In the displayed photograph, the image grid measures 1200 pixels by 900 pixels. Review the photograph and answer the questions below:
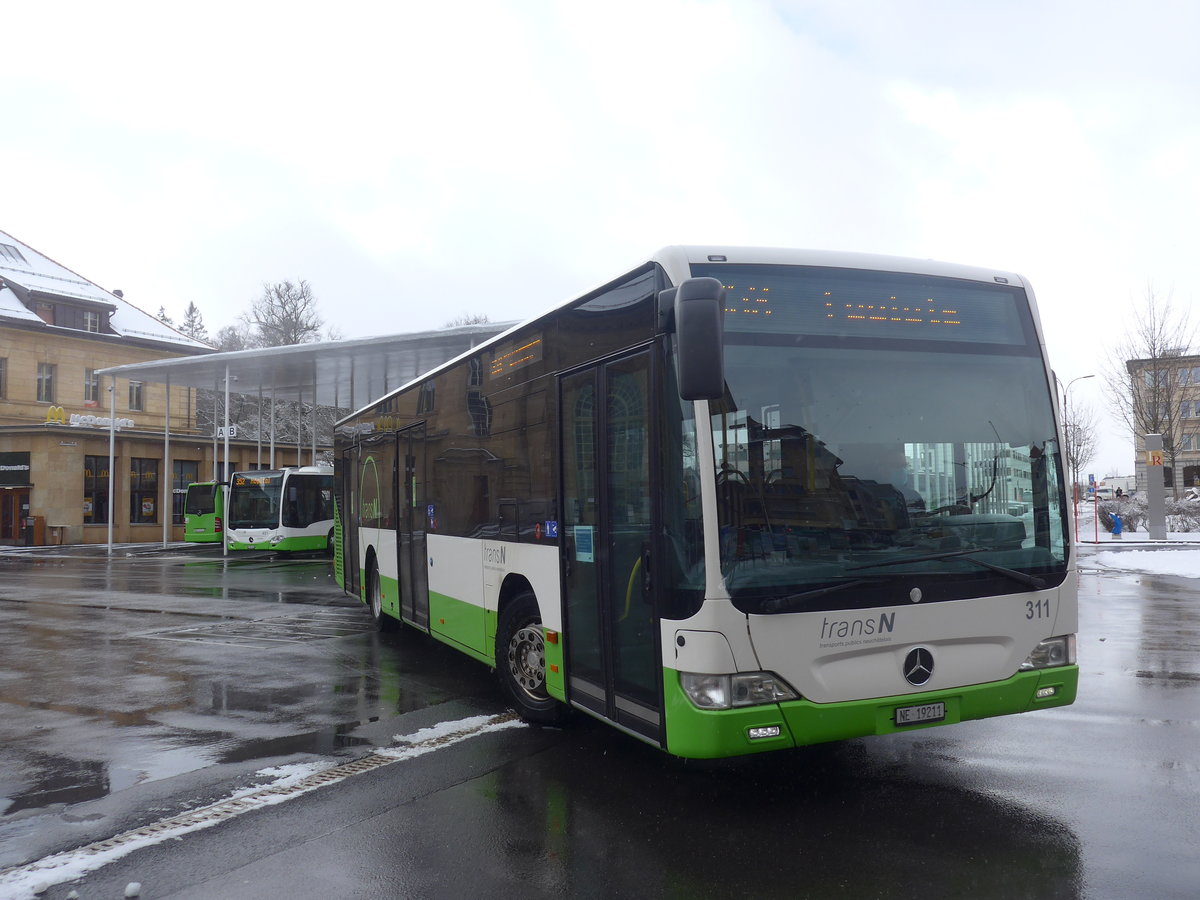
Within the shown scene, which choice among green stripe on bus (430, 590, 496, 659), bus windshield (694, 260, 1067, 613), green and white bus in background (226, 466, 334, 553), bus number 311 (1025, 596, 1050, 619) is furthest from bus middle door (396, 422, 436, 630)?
green and white bus in background (226, 466, 334, 553)

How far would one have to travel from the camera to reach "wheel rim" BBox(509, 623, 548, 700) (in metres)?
7.16

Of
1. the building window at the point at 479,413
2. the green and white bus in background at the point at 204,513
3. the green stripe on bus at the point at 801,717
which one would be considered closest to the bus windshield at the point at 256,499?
the green and white bus in background at the point at 204,513

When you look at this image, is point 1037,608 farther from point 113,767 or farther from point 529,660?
point 113,767

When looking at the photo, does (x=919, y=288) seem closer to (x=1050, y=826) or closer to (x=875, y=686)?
(x=875, y=686)

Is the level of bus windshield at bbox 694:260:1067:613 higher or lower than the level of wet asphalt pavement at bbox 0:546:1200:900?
higher

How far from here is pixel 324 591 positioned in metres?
20.0

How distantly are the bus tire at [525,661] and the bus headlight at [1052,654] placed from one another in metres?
3.06

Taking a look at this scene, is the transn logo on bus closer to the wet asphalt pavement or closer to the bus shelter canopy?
the wet asphalt pavement

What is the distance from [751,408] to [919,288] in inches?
54.3

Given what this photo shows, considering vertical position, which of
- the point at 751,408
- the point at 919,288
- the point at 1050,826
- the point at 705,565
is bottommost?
the point at 1050,826

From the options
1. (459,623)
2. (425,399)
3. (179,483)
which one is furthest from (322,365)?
(459,623)

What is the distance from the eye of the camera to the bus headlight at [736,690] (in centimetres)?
488

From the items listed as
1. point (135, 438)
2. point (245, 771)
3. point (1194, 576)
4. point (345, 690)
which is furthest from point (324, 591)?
point (135, 438)

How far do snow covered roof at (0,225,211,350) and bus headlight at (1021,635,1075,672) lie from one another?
52.5 meters
